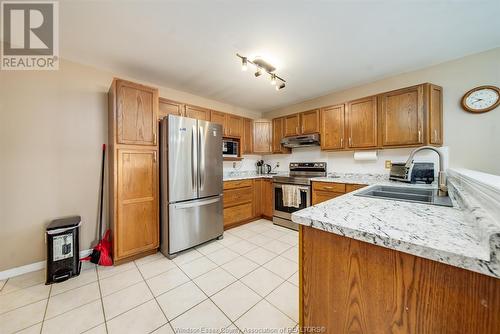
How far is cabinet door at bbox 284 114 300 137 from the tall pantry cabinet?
245cm

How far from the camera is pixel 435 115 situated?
2273mm

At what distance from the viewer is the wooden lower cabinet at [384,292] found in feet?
1.64

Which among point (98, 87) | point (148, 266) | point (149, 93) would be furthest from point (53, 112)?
point (148, 266)

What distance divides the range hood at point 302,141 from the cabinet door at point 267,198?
2.83 ft

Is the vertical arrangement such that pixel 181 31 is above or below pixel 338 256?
above

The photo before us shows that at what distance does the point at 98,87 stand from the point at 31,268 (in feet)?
7.22

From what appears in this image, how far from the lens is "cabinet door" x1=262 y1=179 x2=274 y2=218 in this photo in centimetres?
358

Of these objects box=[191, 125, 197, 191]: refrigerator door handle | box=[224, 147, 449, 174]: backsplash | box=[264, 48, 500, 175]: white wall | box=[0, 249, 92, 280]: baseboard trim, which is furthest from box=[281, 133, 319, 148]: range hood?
box=[0, 249, 92, 280]: baseboard trim

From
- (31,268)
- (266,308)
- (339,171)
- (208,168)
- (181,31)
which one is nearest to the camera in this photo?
(266,308)

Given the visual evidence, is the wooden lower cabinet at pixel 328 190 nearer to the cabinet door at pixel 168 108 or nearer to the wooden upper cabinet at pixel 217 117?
the wooden upper cabinet at pixel 217 117

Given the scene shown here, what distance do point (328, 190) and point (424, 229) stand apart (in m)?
2.17

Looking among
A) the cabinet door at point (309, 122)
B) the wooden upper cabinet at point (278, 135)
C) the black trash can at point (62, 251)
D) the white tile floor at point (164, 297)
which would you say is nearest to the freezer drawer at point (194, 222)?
the white tile floor at point (164, 297)

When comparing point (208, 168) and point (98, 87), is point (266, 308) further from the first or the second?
point (98, 87)

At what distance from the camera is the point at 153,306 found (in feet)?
4.88
